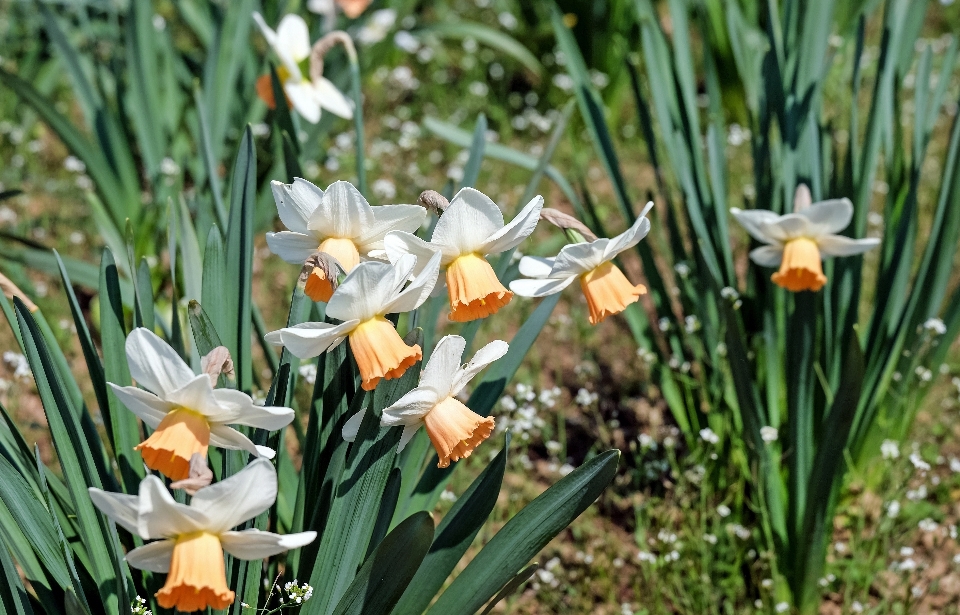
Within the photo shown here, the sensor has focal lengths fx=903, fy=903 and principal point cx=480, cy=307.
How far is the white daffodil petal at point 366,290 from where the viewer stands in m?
1.14

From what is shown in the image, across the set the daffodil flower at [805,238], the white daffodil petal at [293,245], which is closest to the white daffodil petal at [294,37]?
the white daffodil petal at [293,245]

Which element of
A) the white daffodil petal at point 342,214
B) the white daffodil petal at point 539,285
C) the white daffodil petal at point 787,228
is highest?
the white daffodil petal at point 342,214

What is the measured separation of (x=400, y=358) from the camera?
1188 mm

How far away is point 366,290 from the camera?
1168 millimetres

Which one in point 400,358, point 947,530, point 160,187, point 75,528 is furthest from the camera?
point 160,187

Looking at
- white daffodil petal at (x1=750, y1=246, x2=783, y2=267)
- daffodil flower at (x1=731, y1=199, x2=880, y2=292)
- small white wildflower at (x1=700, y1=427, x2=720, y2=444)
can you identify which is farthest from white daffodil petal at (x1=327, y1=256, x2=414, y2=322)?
small white wildflower at (x1=700, y1=427, x2=720, y2=444)

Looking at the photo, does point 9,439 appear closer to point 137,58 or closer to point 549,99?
point 137,58

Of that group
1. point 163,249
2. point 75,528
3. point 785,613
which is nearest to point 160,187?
point 163,249

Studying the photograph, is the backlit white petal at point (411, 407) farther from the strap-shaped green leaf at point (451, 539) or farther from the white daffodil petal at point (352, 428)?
the strap-shaped green leaf at point (451, 539)

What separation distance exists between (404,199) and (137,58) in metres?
1.14

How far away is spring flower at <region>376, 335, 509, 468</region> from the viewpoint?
4.01 ft

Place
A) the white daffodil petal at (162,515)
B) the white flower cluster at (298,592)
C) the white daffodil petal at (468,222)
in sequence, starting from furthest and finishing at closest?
the white flower cluster at (298,592) < the white daffodil petal at (468,222) < the white daffodil petal at (162,515)

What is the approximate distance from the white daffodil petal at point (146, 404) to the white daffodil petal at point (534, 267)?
554 mm

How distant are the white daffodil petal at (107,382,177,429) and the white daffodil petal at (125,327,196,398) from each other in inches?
0.9
